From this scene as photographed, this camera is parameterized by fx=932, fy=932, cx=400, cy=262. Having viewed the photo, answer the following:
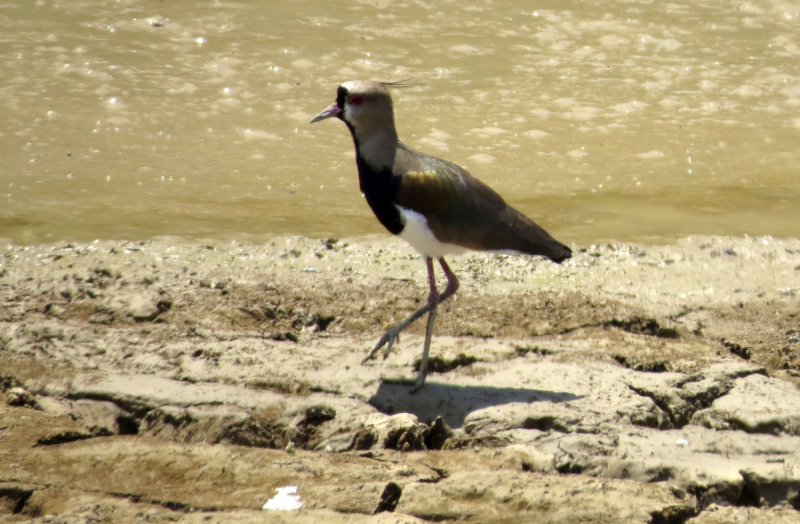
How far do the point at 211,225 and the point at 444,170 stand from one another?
8.66 ft

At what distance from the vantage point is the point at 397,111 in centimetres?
909

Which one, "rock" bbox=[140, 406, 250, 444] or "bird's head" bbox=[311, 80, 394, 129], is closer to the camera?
"rock" bbox=[140, 406, 250, 444]

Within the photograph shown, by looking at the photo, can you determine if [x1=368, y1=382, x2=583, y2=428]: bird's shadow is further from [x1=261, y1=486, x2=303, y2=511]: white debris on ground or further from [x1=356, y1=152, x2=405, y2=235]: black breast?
[x1=261, y1=486, x2=303, y2=511]: white debris on ground

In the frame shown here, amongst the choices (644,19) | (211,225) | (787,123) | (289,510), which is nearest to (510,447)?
(289,510)

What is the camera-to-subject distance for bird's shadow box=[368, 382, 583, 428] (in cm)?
396

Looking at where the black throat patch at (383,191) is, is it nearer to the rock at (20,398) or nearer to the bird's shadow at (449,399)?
the bird's shadow at (449,399)

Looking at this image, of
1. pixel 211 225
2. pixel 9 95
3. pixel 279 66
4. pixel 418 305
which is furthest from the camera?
pixel 279 66

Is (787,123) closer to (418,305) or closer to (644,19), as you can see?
(644,19)

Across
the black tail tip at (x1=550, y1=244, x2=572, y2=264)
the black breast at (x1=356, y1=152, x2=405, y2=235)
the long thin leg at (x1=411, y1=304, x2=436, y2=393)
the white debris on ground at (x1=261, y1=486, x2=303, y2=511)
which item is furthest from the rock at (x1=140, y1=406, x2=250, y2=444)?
the black tail tip at (x1=550, y1=244, x2=572, y2=264)

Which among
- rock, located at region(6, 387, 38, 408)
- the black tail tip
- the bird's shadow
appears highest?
the black tail tip

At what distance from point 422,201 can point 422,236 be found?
17 centimetres

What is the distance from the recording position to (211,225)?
6695 mm

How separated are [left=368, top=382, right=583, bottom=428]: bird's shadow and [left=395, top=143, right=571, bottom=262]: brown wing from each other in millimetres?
774

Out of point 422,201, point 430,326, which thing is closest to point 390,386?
point 430,326
